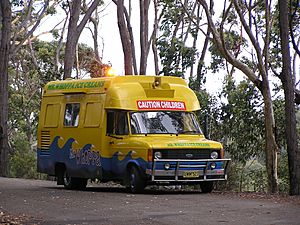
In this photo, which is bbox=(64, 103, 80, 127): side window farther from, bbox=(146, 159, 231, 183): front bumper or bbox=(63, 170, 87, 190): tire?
bbox=(146, 159, 231, 183): front bumper

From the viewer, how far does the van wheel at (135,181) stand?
17.5 m

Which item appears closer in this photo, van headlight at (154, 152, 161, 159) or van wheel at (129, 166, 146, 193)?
van headlight at (154, 152, 161, 159)

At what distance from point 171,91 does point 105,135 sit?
77.4 inches

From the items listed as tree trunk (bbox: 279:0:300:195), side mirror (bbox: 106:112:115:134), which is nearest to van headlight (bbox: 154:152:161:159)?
side mirror (bbox: 106:112:115:134)

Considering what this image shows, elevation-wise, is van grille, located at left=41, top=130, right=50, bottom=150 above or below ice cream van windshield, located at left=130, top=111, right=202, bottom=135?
below

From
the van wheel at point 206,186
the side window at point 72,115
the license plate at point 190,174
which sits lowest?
the van wheel at point 206,186

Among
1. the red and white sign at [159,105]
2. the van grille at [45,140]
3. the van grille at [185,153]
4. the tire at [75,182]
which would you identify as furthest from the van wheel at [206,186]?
the van grille at [45,140]

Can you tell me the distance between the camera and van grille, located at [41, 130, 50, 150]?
68.9ft

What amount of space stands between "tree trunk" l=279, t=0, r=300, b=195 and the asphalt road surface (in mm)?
1277

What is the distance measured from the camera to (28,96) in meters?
49.7

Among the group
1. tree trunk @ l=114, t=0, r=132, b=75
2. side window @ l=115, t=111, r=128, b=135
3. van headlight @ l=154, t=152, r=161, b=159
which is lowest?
van headlight @ l=154, t=152, r=161, b=159

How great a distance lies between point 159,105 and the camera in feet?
60.2

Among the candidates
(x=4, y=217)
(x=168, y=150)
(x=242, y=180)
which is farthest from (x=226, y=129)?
(x=4, y=217)

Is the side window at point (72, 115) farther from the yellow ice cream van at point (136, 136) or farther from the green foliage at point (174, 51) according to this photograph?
the green foliage at point (174, 51)
